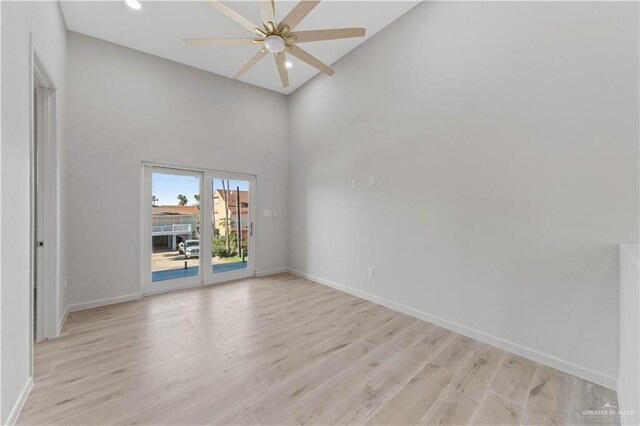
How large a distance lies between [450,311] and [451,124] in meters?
2.13

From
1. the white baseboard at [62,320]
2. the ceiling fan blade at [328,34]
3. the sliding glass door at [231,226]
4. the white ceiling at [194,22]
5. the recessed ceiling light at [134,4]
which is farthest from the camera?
the sliding glass door at [231,226]

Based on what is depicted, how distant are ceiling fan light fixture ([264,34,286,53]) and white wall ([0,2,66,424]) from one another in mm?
1732

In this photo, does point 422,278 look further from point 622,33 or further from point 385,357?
point 622,33

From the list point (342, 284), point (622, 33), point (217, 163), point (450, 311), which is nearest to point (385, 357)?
point (450, 311)

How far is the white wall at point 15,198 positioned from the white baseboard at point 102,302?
1.86 metres

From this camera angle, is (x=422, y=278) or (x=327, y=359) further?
(x=422, y=278)

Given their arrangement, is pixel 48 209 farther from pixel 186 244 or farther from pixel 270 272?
pixel 270 272

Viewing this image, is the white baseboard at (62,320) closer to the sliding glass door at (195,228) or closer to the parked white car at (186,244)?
Answer: the sliding glass door at (195,228)

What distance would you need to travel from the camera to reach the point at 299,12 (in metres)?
2.14

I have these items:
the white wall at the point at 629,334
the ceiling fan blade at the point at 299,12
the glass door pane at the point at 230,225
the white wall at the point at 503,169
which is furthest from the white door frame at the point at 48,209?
the white wall at the point at 629,334

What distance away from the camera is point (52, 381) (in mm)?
1984

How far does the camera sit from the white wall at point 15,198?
1.51m

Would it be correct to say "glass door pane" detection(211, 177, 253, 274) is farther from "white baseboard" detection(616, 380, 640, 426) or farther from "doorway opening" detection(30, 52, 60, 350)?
"white baseboard" detection(616, 380, 640, 426)

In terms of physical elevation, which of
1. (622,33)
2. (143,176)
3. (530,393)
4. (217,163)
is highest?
(622,33)
